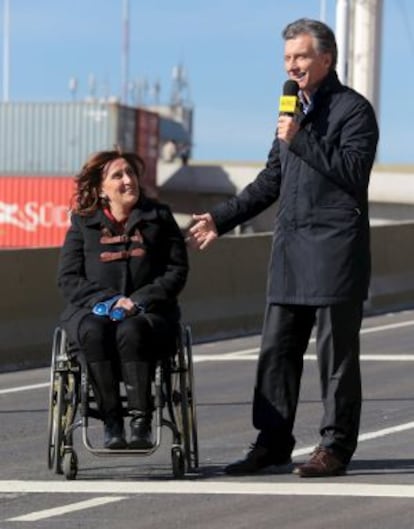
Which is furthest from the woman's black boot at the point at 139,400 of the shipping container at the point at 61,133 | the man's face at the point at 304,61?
the shipping container at the point at 61,133

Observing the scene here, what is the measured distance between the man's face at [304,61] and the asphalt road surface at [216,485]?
78.1 inches

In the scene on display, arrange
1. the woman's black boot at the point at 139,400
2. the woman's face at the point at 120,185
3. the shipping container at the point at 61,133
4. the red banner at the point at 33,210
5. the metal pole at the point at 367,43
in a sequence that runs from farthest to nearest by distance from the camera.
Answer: the shipping container at the point at 61,133 → the red banner at the point at 33,210 → the metal pole at the point at 367,43 → the woman's face at the point at 120,185 → the woman's black boot at the point at 139,400

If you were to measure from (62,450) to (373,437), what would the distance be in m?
2.56

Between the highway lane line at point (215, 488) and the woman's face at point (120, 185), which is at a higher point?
the woman's face at point (120, 185)

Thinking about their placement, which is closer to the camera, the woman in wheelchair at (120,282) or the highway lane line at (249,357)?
the woman in wheelchair at (120,282)

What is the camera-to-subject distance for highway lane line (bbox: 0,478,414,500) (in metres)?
8.82

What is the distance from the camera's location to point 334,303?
9.21 metres

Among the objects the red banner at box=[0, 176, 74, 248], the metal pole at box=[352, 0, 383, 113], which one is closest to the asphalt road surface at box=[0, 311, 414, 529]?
the metal pole at box=[352, 0, 383, 113]

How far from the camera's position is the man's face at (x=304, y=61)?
29.8 ft

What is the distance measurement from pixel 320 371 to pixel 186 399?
0.69 meters

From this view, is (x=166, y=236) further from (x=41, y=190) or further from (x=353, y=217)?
(x=41, y=190)

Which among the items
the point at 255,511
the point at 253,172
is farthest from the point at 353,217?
the point at 253,172

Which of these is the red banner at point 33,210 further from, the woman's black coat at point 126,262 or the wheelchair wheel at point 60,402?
the wheelchair wheel at point 60,402

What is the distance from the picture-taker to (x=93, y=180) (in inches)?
383
